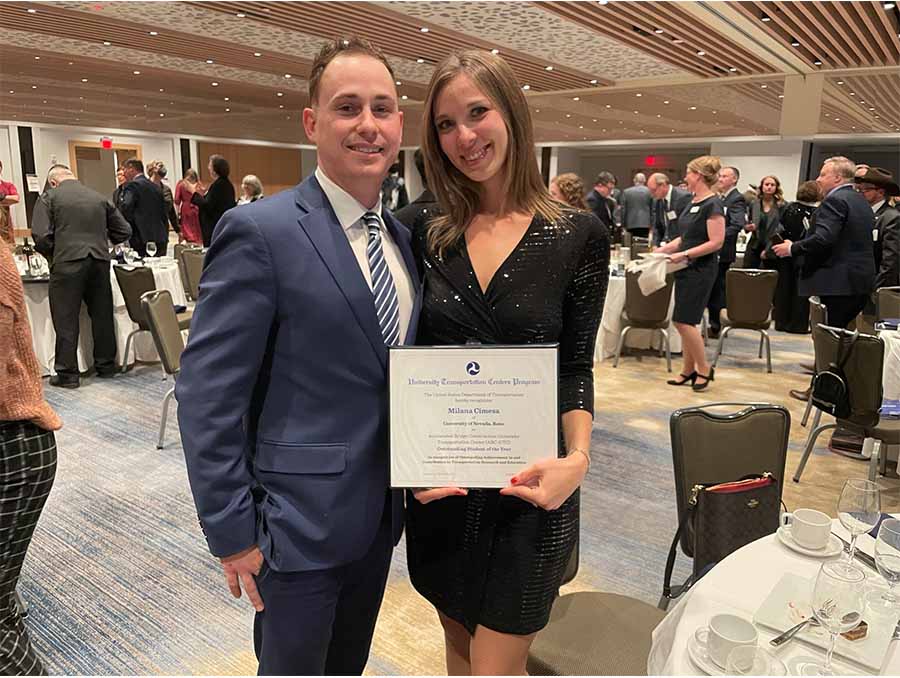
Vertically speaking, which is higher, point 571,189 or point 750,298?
point 571,189

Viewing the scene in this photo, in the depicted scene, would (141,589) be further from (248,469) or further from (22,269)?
(22,269)

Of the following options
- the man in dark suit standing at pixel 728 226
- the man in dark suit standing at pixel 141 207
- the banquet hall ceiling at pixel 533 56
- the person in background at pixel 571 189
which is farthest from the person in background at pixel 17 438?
the man in dark suit standing at pixel 141 207

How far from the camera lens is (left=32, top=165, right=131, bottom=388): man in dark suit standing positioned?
5617 mm

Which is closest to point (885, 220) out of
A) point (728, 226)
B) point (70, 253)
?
point (728, 226)

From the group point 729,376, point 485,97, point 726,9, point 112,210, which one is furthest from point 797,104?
point 485,97

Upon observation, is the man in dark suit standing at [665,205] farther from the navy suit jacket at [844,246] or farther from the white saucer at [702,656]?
the white saucer at [702,656]

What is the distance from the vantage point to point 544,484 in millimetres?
1355

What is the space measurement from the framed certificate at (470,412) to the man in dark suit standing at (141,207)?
8.03 m

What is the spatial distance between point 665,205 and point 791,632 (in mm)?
9087

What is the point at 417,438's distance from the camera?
1343 millimetres

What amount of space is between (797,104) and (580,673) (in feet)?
42.8

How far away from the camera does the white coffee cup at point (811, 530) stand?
5.49 feet

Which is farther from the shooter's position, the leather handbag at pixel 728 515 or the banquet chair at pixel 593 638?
the leather handbag at pixel 728 515

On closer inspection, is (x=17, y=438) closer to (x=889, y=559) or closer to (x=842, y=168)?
(x=889, y=559)
